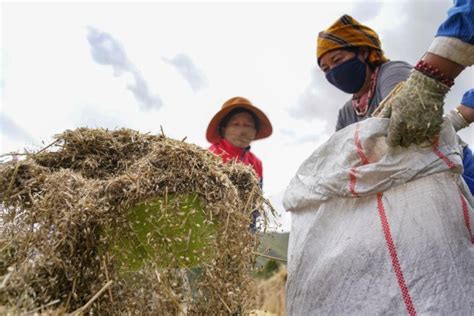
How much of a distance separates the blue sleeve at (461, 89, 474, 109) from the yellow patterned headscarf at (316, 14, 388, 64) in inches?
13.4

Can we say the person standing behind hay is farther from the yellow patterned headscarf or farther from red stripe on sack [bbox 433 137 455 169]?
red stripe on sack [bbox 433 137 455 169]

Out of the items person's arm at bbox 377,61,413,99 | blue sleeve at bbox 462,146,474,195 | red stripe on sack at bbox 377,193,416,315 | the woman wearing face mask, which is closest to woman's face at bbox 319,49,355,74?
the woman wearing face mask

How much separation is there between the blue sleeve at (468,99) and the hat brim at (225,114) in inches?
60.8

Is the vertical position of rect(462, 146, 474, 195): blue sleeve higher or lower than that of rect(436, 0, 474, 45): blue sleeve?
lower

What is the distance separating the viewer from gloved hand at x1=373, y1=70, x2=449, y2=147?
108 cm

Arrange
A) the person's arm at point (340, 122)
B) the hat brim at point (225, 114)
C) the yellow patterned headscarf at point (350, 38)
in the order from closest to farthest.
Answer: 1. the yellow patterned headscarf at point (350, 38)
2. the person's arm at point (340, 122)
3. the hat brim at point (225, 114)

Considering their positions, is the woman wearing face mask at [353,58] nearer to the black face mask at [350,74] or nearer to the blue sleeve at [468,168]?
the black face mask at [350,74]

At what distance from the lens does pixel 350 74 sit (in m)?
1.62

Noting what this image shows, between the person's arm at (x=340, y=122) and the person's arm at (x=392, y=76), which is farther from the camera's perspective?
the person's arm at (x=340, y=122)

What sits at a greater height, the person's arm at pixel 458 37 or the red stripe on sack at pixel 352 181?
the person's arm at pixel 458 37

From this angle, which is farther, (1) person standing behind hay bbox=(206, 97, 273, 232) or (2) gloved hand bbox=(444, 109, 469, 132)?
(1) person standing behind hay bbox=(206, 97, 273, 232)

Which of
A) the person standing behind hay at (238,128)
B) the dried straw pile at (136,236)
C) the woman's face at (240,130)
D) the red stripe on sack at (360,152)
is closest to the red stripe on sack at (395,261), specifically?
the red stripe on sack at (360,152)

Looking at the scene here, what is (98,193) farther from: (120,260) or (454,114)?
(454,114)

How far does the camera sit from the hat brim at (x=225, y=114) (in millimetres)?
2896
